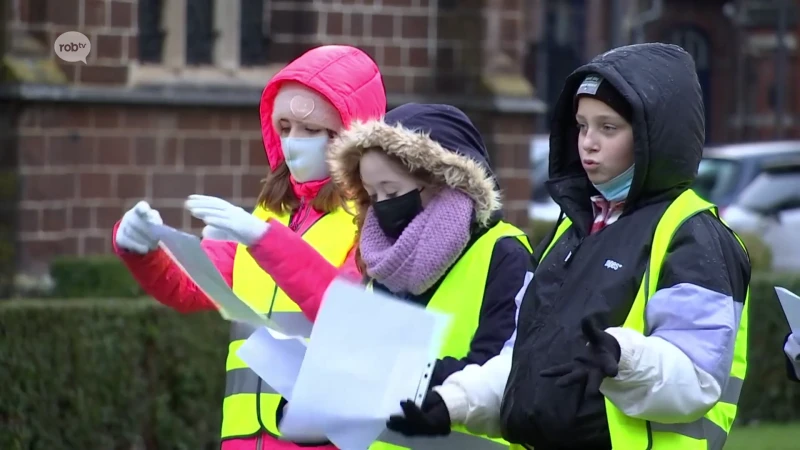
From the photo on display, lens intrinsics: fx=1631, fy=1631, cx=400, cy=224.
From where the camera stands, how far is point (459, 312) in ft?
12.0

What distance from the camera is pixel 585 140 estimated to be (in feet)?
11.3

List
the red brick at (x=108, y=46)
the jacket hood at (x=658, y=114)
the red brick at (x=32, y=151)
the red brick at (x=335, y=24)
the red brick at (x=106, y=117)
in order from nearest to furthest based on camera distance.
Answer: the jacket hood at (x=658, y=114) < the red brick at (x=32, y=151) < the red brick at (x=108, y=46) < the red brick at (x=106, y=117) < the red brick at (x=335, y=24)

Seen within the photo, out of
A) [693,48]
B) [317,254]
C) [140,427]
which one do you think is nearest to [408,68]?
[140,427]

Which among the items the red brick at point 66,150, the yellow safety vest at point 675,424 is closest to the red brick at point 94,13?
the red brick at point 66,150

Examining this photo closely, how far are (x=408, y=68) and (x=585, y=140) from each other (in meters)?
8.73

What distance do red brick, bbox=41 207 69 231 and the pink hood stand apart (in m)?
6.87

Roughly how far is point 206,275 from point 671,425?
111 centimetres

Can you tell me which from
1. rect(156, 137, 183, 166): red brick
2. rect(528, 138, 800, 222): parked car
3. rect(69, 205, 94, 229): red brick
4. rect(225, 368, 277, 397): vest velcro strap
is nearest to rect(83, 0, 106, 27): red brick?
rect(156, 137, 183, 166): red brick

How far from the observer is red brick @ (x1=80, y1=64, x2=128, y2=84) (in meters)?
11.0

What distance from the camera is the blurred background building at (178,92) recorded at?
1075 centimetres

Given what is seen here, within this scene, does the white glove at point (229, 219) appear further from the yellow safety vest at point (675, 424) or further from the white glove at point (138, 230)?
the yellow safety vest at point (675, 424)

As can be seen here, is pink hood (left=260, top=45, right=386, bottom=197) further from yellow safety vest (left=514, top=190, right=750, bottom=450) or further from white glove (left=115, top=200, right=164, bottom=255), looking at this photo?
yellow safety vest (left=514, top=190, right=750, bottom=450)

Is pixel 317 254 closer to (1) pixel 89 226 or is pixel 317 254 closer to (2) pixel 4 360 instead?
(2) pixel 4 360

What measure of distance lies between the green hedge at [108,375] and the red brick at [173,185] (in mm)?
3909
